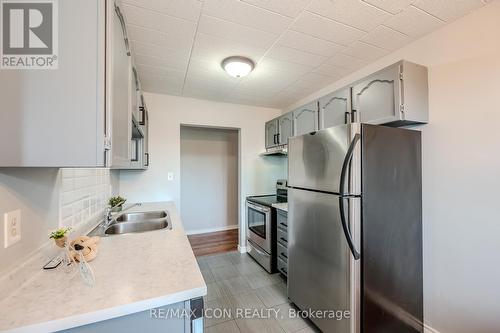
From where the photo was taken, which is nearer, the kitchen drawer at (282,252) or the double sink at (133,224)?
the double sink at (133,224)

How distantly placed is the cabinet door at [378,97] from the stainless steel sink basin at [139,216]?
216 cm

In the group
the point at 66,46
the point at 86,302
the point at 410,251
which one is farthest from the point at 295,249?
the point at 66,46

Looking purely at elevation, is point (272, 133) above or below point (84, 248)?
above

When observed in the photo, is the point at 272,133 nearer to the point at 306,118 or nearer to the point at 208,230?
the point at 306,118

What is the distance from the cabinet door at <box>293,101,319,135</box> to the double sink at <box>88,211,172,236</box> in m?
1.83

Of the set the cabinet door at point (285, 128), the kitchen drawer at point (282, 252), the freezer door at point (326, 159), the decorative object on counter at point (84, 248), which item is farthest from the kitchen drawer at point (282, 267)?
the decorative object on counter at point (84, 248)

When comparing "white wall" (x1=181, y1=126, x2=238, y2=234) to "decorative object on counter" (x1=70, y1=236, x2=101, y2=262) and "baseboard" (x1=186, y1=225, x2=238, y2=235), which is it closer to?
"baseboard" (x1=186, y1=225, x2=238, y2=235)

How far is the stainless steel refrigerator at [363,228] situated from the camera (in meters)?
1.45

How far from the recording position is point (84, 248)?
3.53 ft

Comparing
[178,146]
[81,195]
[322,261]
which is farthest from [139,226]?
[322,261]

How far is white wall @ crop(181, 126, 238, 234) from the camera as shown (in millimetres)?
4445

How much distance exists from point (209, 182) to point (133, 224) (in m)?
2.61

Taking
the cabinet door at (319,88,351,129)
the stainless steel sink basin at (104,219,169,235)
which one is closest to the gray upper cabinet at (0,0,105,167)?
the stainless steel sink basin at (104,219,169,235)

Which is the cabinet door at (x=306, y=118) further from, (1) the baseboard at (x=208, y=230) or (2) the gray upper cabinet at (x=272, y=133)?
(1) the baseboard at (x=208, y=230)
